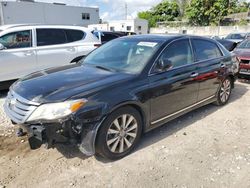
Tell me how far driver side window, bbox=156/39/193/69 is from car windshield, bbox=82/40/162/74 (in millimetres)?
187

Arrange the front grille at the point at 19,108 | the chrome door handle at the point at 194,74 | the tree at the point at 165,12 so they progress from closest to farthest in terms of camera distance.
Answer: the front grille at the point at 19,108 < the chrome door handle at the point at 194,74 < the tree at the point at 165,12

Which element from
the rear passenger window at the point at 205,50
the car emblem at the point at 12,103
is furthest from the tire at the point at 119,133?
the rear passenger window at the point at 205,50

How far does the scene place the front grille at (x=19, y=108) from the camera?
9.63ft

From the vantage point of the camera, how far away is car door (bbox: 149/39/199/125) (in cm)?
365

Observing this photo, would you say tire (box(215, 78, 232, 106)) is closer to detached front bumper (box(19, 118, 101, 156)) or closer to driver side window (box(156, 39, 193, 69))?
driver side window (box(156, 39, 193, 69))

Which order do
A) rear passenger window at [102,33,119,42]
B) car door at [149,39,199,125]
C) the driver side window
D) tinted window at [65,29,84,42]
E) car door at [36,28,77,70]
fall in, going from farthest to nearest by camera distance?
rear passenger window at [102,33,119,42]
tinted window at [65,29,84,42]
car door at [36,28,77,70]
the driver side window
car door at [149,39,199,125]

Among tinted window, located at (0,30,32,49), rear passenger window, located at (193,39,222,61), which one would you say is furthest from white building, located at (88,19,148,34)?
rear passenger window, located at (193,39,222,61)

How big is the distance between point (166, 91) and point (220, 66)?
75.1 inches

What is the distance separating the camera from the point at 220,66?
5.07m

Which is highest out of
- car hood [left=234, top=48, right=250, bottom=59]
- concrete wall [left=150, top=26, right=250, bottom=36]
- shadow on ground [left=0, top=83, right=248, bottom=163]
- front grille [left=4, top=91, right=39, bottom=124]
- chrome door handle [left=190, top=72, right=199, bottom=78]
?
concrete wall [left=150, top=26, right=250, bottom=36]

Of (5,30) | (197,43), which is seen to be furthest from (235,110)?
(5,30)

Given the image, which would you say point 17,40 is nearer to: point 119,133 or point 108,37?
point 119,133

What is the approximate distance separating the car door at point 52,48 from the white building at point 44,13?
25.1m

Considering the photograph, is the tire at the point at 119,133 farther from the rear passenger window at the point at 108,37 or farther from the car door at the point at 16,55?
the rear passenger window at the point at 108,37
